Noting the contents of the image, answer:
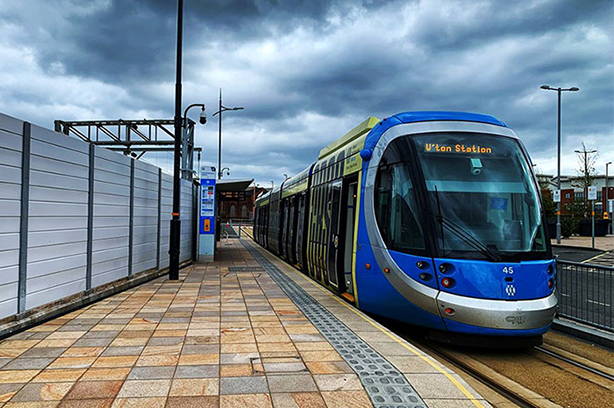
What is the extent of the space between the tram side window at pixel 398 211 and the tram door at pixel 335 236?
2210 mm

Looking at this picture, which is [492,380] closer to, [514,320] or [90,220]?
[514,320]

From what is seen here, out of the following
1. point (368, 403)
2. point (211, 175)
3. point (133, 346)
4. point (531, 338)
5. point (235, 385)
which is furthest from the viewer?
point (211, 175)

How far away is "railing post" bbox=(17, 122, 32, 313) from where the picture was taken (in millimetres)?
6832

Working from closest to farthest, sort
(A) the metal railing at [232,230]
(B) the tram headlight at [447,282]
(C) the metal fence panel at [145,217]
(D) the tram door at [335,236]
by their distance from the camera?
(B) the tram headlight at [447,282] → (D) the tram door at [335,236] → (C) the metal fence panel at [145,217] → (A) the metal railing at [232,230]

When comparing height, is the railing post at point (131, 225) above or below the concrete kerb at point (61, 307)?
above

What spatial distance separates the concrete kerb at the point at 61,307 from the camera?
654cm

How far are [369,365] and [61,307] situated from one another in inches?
208

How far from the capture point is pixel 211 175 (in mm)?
18719

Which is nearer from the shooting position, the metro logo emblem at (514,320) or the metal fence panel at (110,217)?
the metro logo emblem at (514,320)

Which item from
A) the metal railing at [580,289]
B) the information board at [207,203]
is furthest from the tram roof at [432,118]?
the information board at [207,203]

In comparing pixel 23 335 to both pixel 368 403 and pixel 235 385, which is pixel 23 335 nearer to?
pixel 235 385

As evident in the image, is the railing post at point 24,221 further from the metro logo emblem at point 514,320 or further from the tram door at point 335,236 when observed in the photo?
the metro logo emblem at point 514,320

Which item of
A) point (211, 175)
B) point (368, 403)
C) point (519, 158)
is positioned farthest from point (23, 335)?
point (211, 175)

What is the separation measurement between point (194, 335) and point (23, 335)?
87.6 inches
